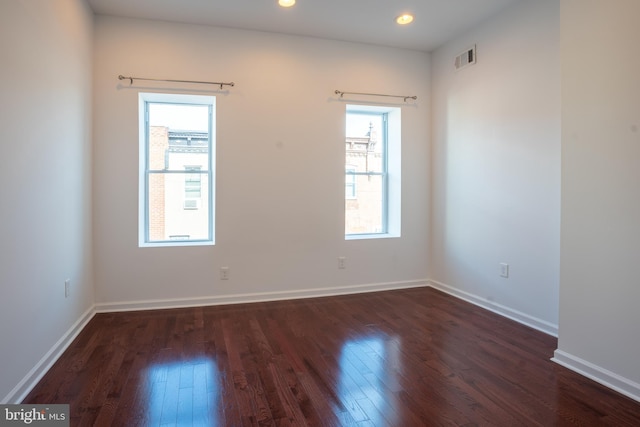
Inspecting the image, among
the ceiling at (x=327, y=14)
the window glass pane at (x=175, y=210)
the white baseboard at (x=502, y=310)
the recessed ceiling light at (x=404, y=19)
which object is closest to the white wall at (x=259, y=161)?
the ceiling at (x=327, y=14)

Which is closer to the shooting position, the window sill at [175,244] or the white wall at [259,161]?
the white wall at [259,161]

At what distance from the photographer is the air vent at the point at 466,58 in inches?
150

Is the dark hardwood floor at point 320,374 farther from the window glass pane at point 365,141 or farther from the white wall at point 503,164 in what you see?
the window glass pane at point 365,141

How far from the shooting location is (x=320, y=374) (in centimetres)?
231

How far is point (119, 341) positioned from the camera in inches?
111

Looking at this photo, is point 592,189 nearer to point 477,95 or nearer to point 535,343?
point 535,343

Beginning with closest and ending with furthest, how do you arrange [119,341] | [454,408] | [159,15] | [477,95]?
[454,408] → [119,341] → [159,15] → [477,95]

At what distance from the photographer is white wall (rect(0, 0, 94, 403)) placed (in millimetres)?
1921

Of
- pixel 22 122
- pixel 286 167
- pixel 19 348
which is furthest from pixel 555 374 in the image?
pixel 22 122

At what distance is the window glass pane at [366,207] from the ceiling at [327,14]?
1665 millimetres

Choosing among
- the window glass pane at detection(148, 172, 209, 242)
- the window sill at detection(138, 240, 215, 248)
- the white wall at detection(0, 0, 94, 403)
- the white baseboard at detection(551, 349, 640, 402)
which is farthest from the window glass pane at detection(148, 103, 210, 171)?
the white baseboard at detection(551, 349, 640, 402)

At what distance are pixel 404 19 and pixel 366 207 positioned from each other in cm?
209

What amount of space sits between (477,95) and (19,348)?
4.22 metres

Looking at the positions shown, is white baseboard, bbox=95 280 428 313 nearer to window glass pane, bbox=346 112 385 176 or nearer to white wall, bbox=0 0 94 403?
white wall, bbox=0 0 94 403
